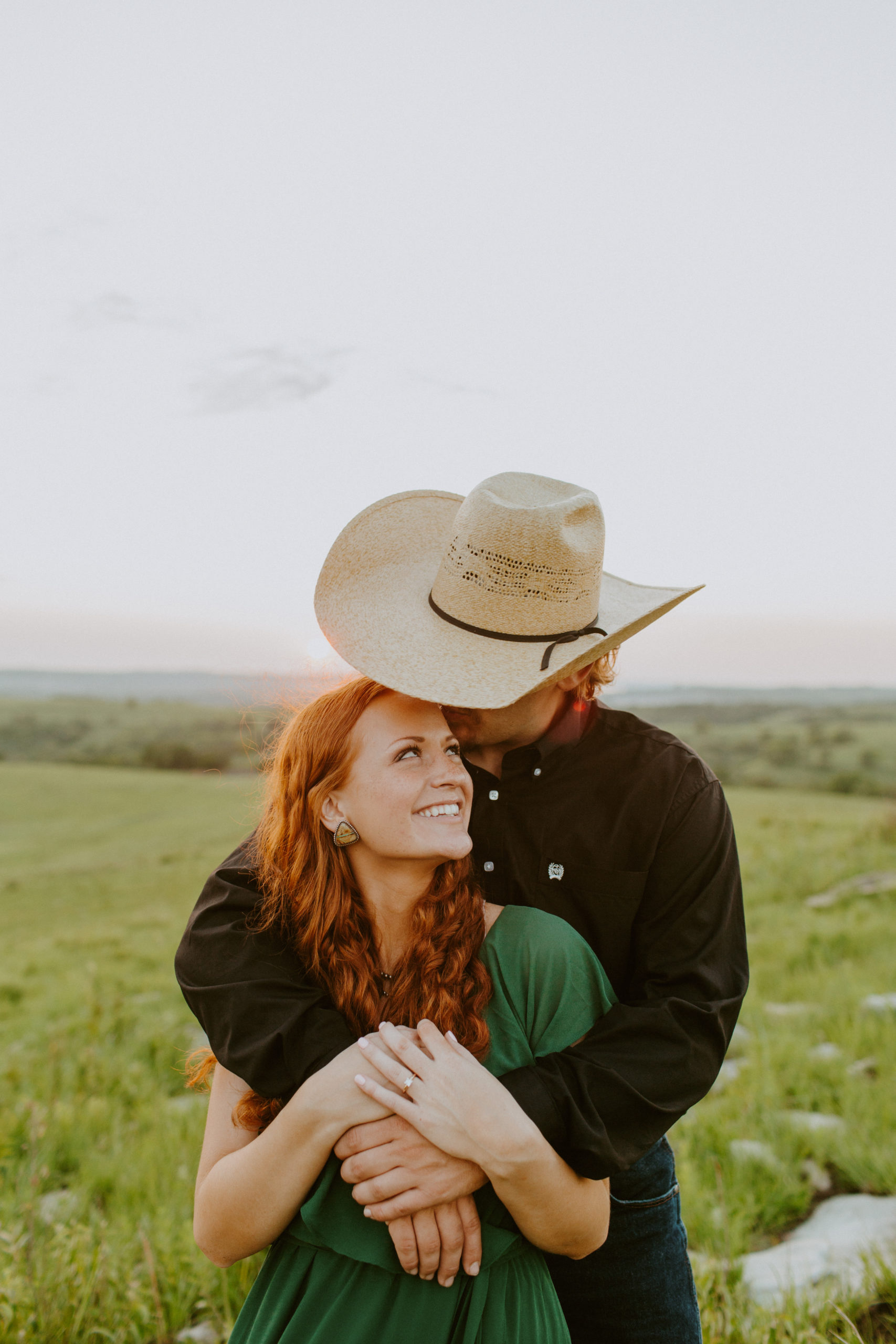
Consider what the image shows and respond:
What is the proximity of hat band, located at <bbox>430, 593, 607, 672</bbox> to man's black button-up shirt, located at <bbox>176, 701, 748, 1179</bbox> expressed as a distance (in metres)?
0.52

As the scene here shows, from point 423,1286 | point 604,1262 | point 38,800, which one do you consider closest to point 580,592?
point 423,1286

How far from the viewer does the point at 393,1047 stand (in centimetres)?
205

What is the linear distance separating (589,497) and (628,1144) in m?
1.72

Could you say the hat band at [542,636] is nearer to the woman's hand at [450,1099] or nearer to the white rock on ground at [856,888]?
the woman's hand at [450,1099]

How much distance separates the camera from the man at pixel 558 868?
6.88 feet

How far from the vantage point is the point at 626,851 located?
2.70 metres

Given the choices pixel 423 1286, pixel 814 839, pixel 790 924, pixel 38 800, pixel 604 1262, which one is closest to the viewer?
pixel 423 1286

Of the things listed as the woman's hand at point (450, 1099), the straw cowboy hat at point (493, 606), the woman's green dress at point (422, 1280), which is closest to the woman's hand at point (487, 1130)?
the woman's hand at point (450, 1099)

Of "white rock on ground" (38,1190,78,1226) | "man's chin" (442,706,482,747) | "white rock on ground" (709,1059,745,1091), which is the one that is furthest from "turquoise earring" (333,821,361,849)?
"white rock on ground" (709,1059,745,1091)

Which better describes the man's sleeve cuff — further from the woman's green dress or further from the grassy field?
the grassy field

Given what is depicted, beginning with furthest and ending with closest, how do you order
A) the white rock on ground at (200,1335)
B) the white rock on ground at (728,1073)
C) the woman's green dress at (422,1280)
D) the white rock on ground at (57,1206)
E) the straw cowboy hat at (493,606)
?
the white rock on ground at (728,1073), the white rock on ground at (57,1206), the white rock on ground at (200,1335), the straw cowboy hat at (493,606), the woman's green dress at (422,1280)

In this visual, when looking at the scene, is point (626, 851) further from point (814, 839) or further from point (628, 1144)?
point (814, 839)

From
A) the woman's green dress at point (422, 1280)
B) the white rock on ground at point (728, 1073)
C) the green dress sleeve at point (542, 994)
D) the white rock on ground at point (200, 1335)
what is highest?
the green dress sleeve at point (542, 994)

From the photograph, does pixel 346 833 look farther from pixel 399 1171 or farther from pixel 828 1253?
pixel 828 1253
